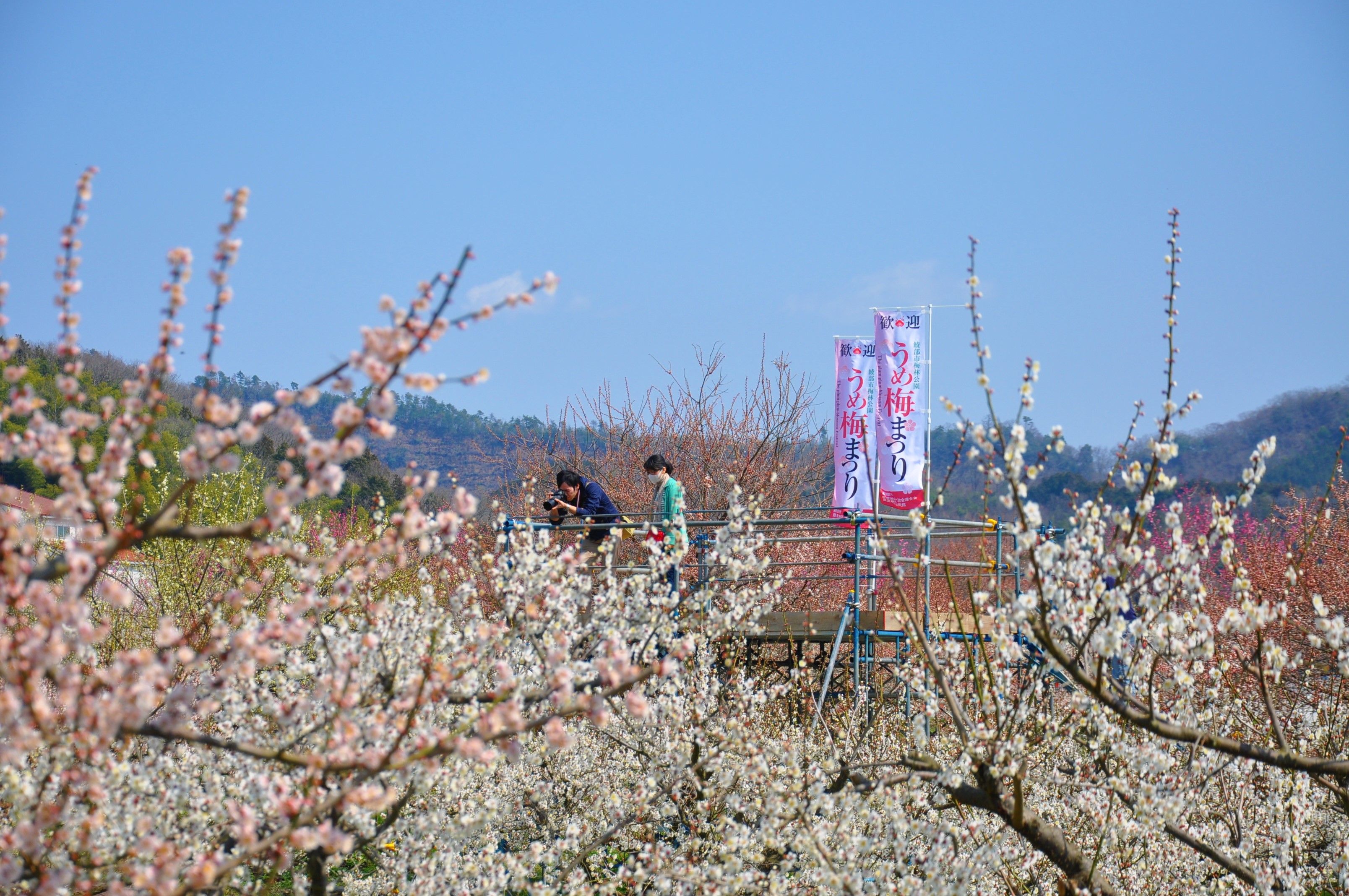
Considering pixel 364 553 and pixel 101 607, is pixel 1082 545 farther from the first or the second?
pixel 101 607

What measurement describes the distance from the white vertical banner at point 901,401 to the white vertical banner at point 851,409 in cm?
13

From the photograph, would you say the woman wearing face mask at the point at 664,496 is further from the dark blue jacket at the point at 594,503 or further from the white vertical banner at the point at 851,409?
the white vertical banner at the point at 851,409

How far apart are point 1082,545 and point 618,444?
14.3 m

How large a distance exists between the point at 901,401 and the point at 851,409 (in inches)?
24.0

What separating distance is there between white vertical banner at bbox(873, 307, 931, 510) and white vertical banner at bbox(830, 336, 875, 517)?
0.13m

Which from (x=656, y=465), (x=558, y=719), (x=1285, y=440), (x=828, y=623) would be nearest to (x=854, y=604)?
(x=828, y=623)

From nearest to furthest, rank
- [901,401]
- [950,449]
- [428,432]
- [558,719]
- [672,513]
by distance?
[558,719] < [672,513] < [901,401] < [950,449] < [428,432]

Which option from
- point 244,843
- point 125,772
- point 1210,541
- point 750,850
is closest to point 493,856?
point 750,850

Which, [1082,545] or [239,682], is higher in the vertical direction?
[1082,545]

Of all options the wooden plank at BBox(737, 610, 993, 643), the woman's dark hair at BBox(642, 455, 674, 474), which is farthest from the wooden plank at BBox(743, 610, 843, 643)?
the woman's dark hair at BBox(642, 455, 674, 474)

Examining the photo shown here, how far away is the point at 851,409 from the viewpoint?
11.0 m

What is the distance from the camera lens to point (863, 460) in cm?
1116

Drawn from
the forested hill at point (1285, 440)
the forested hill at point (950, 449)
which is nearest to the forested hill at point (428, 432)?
the forested hill at point (950, 449)

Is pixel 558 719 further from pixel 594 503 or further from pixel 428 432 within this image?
pixel 428 432
